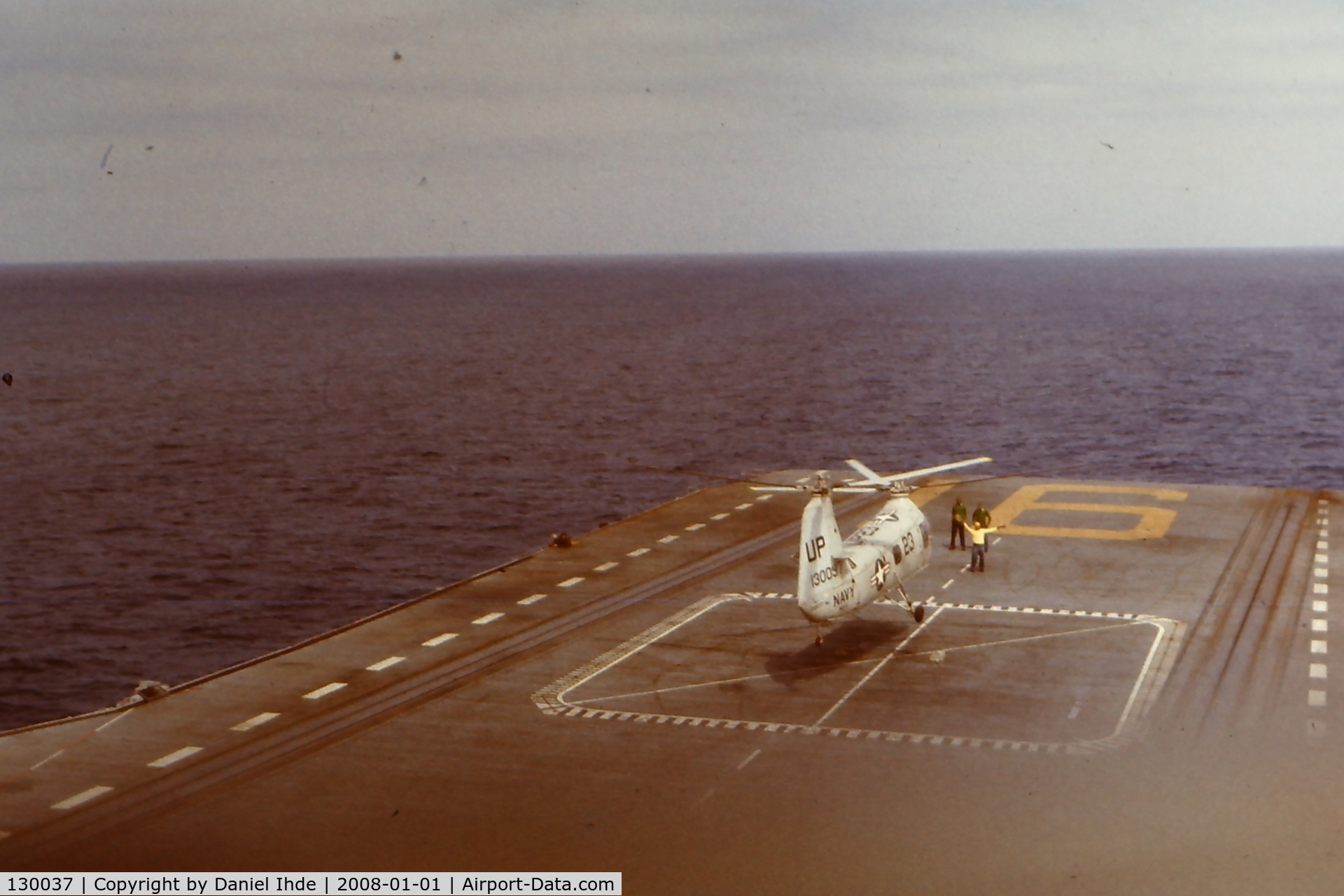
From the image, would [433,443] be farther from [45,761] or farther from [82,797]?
[82,797]

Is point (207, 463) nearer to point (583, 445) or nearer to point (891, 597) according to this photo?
point (583, 445)

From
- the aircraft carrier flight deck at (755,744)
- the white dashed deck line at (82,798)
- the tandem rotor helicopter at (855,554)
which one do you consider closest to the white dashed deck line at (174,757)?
the aircraft carrier flight deck at (755,744)

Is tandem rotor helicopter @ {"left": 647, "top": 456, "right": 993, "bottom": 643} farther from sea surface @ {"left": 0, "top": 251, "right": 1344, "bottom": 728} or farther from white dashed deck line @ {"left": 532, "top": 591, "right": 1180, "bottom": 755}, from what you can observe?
sea surface @ {"left": 0, "top": 251, "right": 1344, "bottom": 728}

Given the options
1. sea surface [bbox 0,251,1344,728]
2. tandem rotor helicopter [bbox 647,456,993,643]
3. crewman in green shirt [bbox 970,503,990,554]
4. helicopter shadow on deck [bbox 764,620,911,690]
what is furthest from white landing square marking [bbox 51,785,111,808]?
crewman in green shirt [bbox 970,503,990,554]

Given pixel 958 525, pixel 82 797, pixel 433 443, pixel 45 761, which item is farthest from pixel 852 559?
pixel 433 443

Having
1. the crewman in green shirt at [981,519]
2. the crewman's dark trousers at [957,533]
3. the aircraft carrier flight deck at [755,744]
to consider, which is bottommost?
the aircraft carrier flight deck at [755,744]

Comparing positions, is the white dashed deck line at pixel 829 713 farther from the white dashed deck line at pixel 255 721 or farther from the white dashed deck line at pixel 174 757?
the white dashed deck line at pixel 174 757
